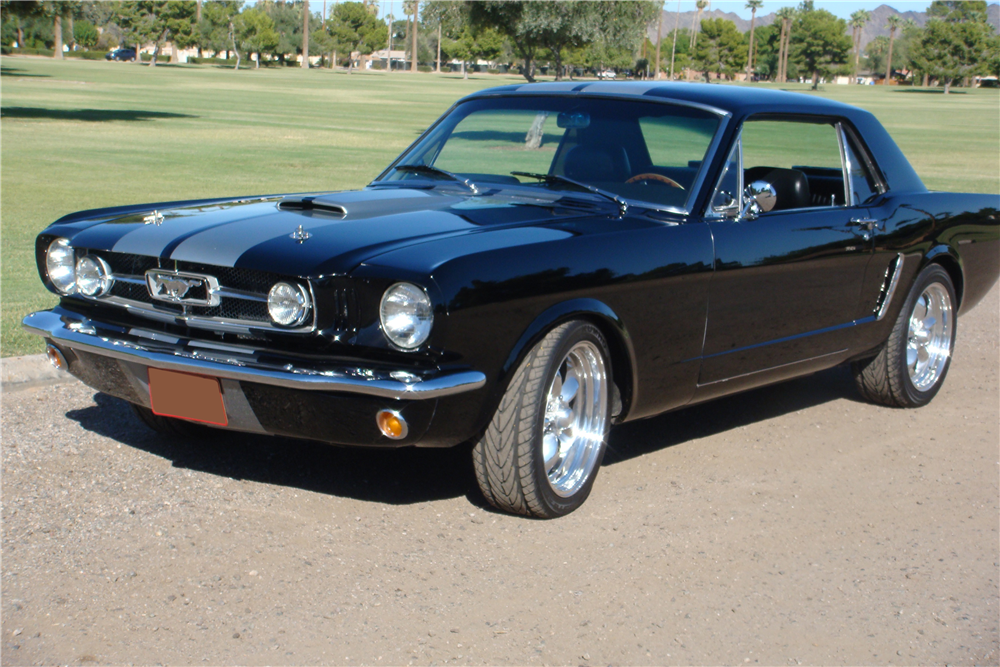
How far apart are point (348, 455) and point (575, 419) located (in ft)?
3.43

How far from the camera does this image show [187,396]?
350 centimetres

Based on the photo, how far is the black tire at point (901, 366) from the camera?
17.6 ft

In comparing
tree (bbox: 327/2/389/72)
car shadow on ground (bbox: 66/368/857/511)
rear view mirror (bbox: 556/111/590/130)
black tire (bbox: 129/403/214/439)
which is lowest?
car shadow on ground (bbox: 66/368/857/511)

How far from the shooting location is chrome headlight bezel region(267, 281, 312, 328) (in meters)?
3.34

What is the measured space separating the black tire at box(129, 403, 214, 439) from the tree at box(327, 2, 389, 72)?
408ft

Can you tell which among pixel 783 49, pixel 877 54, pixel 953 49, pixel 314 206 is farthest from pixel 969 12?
pixel 314 206

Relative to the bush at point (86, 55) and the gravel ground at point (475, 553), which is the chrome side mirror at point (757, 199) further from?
the bush at point (86, 55)

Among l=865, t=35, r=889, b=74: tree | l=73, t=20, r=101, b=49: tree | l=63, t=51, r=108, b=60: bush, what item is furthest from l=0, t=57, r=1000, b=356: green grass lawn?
l=865, t=35, r=889, b=74: tree

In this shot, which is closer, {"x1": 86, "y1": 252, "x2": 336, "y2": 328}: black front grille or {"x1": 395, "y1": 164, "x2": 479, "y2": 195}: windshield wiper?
{"x1": 86, "y1": 252, "x2": 336, "y2": 328}: black front grille

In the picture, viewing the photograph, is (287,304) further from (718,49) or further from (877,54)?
(877,54)

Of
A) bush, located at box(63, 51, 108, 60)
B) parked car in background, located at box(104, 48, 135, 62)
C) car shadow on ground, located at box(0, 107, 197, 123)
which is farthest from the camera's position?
parked car in background, located at box(104, 48, 135, 62)

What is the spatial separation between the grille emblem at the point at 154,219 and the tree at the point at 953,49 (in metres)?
98.0

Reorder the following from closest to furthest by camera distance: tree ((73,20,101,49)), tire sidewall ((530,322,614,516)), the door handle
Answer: tire sidewall ((530,322,614,516)) → the door handle → tree ((73,20,101,49))

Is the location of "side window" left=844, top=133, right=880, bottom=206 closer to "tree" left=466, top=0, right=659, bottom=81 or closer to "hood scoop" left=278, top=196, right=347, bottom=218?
"hood scoop" left=278, top=196, right=347, bottom=218
